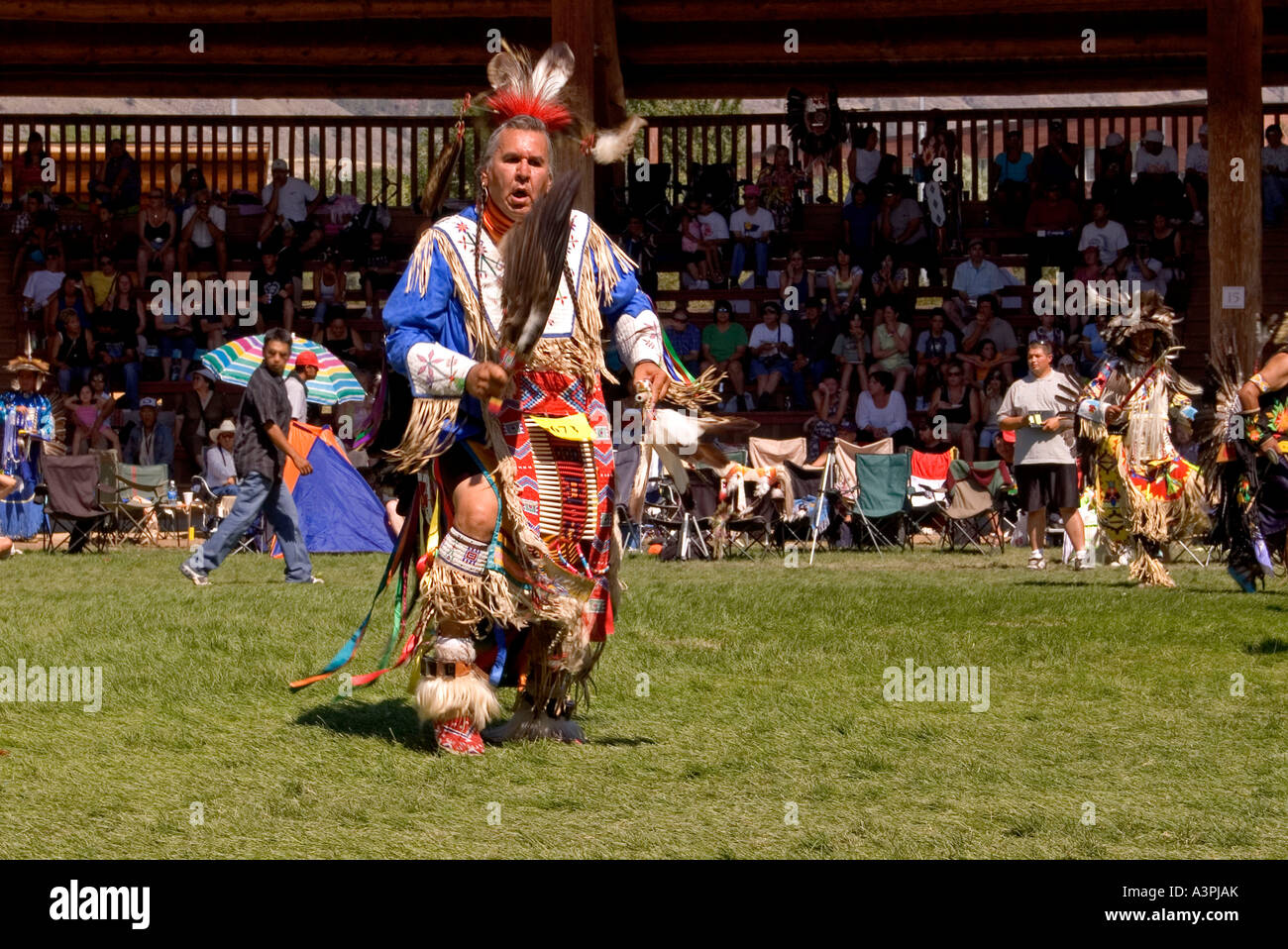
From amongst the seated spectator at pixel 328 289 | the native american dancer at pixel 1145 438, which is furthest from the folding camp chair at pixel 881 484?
the seated spectator at pixel 328 289

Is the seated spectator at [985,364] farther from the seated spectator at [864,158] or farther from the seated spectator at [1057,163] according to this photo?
the seated spectator at [864,158]

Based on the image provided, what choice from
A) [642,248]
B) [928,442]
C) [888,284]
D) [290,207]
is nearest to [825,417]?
[928,442]

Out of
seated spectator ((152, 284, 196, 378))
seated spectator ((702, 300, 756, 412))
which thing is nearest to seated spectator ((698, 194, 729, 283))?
seated spectator ((702, 300, 756, 412))

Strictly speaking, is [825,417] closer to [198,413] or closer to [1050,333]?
[1050,333]

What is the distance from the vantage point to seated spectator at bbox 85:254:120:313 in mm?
19359

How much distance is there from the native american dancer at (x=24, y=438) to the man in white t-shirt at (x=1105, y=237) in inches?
424

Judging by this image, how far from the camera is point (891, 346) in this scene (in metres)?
17.8

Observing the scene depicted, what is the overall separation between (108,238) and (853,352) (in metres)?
8.71

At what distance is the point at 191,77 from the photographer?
21.4 metres

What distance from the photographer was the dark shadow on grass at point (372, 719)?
5.69 meters
